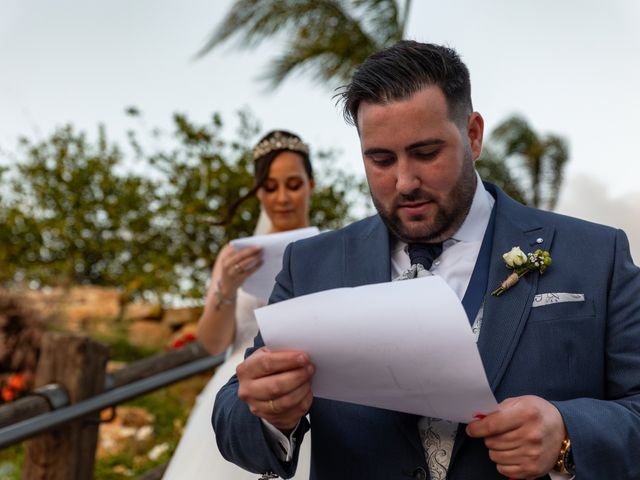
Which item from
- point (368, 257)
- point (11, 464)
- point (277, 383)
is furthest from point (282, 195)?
point (11, 464)

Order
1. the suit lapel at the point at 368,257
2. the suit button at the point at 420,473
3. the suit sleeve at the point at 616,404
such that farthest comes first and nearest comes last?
the suit lapel at the point at 368,257
the suit button at the point at 420,473
the suit sleeve at the point at 616,404

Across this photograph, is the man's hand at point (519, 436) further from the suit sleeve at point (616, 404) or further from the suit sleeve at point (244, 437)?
the suit sleeve at point (244, 437)

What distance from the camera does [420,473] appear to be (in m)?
1.82

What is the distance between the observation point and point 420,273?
1969mm

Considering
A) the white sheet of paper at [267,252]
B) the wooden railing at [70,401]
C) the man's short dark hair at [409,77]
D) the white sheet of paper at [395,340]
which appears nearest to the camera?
the white sheet of paper at [395,340]

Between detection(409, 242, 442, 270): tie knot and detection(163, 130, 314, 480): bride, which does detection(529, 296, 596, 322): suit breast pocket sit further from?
detection(163, 130, 314, 480): bride

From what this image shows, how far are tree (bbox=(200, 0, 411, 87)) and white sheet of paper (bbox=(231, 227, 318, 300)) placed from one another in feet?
21.1

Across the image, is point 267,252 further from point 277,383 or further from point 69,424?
point 277,383

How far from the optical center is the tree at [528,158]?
15523mm

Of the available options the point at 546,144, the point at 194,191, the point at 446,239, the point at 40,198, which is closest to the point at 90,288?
the point at 40,198

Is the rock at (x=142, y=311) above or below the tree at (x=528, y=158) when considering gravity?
below

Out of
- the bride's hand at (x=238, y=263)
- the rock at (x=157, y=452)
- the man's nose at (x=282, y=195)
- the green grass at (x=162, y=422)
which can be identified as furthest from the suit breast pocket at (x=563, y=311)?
the rock at (x=157, y=452)

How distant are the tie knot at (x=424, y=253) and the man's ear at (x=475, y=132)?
10.9 inches

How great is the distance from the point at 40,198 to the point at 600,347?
12.1 meters
